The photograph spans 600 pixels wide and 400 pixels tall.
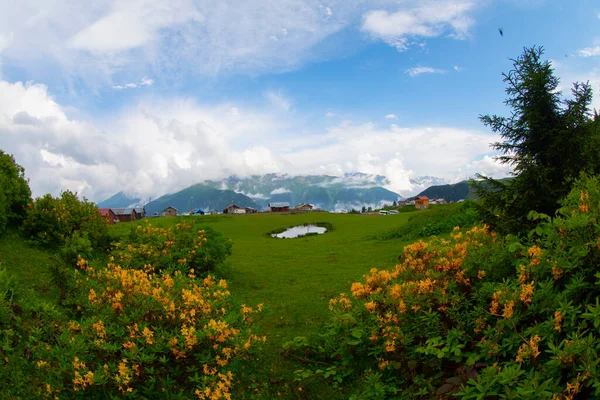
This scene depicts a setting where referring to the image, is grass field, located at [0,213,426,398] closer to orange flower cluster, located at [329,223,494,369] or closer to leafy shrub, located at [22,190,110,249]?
leafy shrub, located at [22,190,110,249]

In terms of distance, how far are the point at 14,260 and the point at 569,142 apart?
12.7 m

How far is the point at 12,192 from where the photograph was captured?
487 inches

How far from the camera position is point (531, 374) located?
3.55 metres

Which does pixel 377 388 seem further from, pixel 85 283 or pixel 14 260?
pixel 14 260

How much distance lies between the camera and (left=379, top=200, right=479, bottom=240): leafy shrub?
70.4ft

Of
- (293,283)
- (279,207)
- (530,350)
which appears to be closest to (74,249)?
(293,283)

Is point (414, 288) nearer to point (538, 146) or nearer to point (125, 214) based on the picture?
point (538, 146)

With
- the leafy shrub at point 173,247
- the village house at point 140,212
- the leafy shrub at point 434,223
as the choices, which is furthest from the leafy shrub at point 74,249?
the village house at point 140,212

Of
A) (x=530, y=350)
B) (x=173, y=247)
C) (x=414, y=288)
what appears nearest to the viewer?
(x=530, y=350)

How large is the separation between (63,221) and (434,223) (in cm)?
1881

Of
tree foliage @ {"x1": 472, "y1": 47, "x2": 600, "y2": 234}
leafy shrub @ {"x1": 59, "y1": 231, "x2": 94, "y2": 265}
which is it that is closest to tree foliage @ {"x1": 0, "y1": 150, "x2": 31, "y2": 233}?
leafy shrub @ {"x1": 59, "y1": 231, "x2": 94, "y2": 265}

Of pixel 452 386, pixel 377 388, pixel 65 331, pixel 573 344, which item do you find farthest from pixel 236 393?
pixel 573 344

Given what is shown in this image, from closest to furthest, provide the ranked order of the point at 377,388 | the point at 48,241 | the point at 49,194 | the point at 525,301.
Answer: the point at 525,301, the point at 377,388, the point at 48,241, the point at 49,194

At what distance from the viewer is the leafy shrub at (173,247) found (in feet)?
34.1
